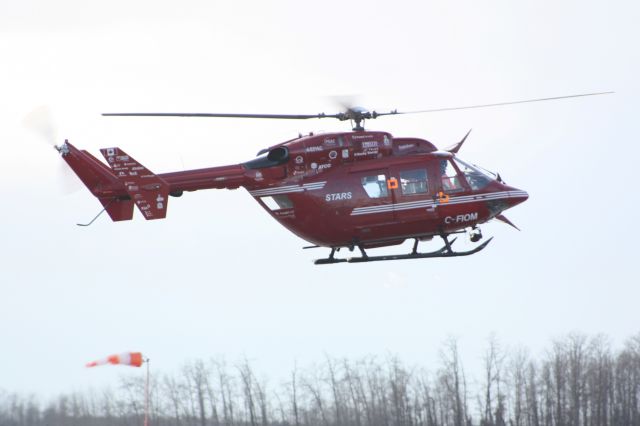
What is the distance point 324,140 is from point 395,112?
2.19 m

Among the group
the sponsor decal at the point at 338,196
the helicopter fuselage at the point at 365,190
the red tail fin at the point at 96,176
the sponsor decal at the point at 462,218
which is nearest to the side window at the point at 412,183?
the helicopter fuselage at the point at 365,190

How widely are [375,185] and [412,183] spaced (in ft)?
3.31

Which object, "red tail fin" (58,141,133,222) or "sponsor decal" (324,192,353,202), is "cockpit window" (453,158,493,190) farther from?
"red tail fin" (58,141,133,222)

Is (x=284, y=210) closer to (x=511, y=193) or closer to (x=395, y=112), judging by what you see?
(x=395, y=112)

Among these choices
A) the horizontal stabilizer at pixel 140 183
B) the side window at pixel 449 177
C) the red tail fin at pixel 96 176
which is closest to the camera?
the horizontal stabilizer at pixel 140 183

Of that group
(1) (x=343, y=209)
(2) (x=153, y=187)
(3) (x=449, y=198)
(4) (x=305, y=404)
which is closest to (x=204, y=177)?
(2) (x=153, y=187)

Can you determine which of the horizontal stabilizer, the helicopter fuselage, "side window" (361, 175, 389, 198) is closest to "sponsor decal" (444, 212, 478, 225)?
the helicopter fuselage

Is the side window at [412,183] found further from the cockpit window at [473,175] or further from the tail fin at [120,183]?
the tail fin at [120,183]

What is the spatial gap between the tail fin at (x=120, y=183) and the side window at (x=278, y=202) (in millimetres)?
2778

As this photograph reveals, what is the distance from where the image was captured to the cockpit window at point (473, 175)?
35.7 meters

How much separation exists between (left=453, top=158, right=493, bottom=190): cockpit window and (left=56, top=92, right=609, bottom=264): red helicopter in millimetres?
28

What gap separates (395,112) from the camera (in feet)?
117

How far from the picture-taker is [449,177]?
35.4 m

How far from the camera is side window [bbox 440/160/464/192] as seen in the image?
3531 centimetres
